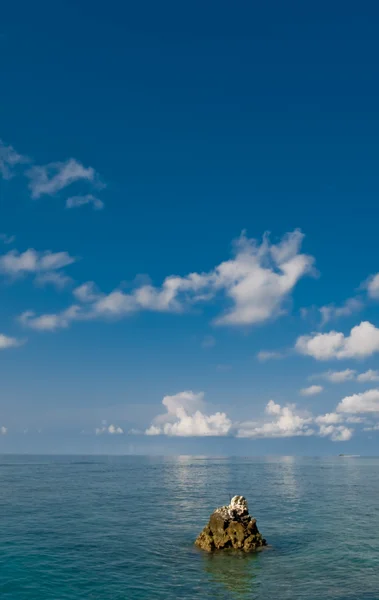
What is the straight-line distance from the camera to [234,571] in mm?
42938

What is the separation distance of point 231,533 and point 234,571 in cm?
822

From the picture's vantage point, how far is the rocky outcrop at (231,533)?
50500 millimetres

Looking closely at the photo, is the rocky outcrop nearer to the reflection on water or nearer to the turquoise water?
the reflection on water

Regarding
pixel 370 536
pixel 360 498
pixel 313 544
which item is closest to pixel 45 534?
pixel 313 544

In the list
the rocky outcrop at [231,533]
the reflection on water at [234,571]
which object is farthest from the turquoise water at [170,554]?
the rocky outcrop at [231,533]

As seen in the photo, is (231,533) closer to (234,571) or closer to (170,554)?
(170,554)

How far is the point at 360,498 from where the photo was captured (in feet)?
341

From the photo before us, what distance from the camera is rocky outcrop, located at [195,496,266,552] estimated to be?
166 ft

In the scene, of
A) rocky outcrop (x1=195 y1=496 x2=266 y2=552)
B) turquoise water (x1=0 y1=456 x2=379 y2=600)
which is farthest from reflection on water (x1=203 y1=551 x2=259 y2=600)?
rocky outcrop (x1=195 y1=496 x2=266 y2=552)

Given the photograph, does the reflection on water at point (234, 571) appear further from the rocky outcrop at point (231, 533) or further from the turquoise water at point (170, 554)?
the rocky outcrop at point (231, 533)

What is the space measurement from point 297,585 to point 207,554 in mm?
12581

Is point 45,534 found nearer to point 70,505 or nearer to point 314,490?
point 70,505

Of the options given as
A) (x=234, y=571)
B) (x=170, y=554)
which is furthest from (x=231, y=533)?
(x=234, y=571)

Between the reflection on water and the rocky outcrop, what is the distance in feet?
4.97
